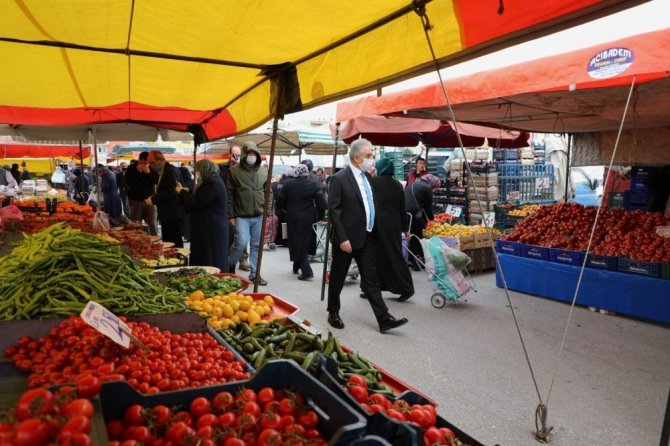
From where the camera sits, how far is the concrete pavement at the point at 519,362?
144 inches

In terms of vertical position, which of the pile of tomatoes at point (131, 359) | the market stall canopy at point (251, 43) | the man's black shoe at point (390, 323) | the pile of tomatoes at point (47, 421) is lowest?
the man's black shoe at point (390, 323)

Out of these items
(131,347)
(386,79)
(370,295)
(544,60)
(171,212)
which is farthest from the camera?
(171,212)

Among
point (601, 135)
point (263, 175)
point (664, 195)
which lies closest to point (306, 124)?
point (263, 175)

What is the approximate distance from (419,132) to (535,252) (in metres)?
3.92

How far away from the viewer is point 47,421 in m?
1.17

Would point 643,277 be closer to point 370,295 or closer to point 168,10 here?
point 370,295

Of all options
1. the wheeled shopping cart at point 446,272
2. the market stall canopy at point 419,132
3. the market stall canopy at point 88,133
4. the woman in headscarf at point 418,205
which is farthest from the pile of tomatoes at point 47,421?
the woman in headscarf at point 418,205

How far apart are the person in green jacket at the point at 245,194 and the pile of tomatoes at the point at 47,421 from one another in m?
6.56

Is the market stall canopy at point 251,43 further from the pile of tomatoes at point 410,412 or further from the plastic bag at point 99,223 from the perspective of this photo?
the pile of tomatoes at point 410,412

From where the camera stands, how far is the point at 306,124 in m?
15.2

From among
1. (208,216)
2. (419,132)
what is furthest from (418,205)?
(208,216)

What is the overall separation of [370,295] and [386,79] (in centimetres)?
324

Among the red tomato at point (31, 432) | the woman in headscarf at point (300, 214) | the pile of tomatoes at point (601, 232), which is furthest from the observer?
the woman in headscarf at point (300, 214)

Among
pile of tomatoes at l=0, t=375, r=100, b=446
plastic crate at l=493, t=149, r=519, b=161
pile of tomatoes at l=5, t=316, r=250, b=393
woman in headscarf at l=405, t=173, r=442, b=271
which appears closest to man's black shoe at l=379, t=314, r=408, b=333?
pile of tomatoes at l=5, t=316, r=250, b=393
